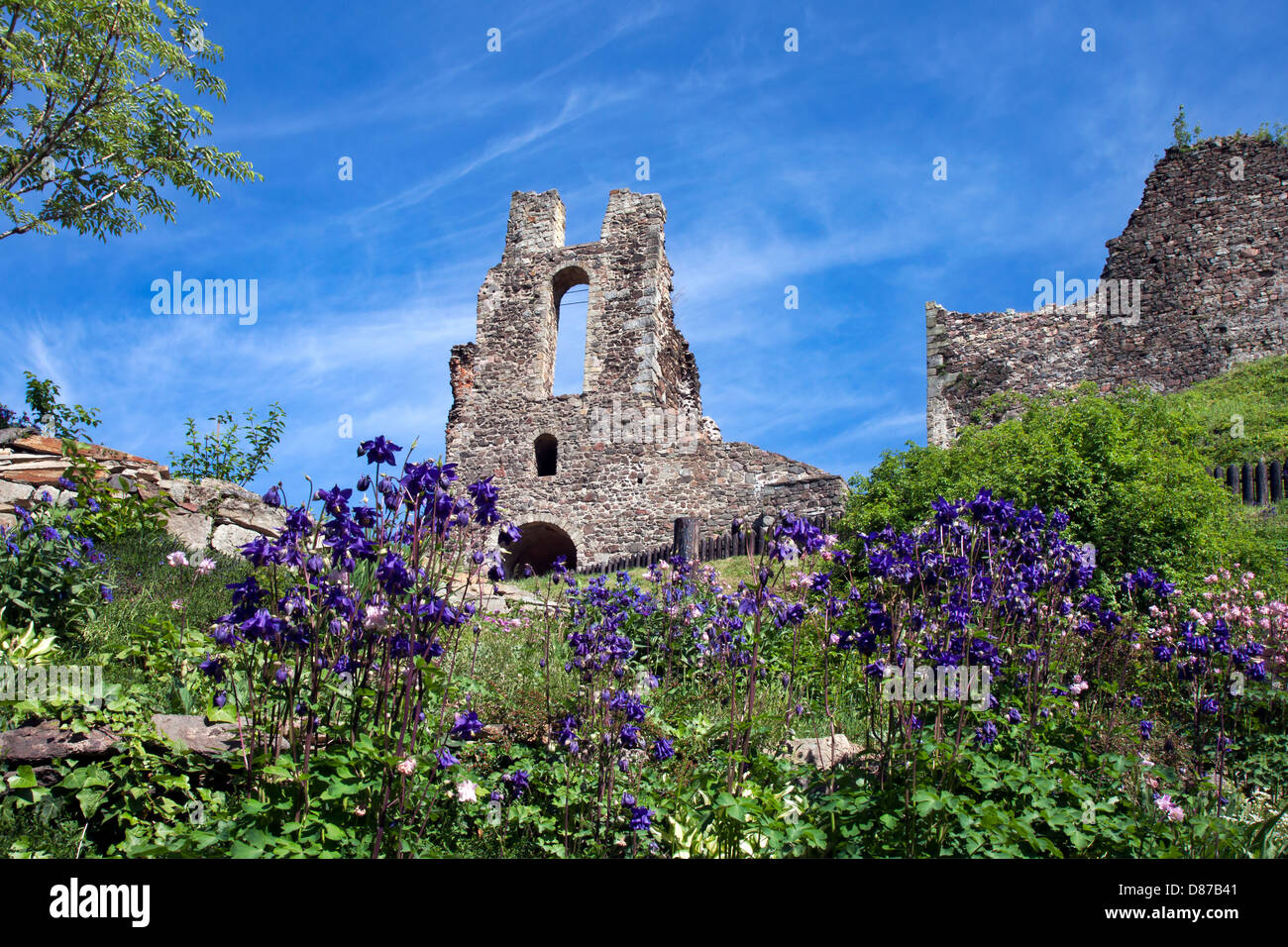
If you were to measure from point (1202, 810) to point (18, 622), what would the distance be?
6879 millimetres

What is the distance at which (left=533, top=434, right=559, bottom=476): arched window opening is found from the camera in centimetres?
1877

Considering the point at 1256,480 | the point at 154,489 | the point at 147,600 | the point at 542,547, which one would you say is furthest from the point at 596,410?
the point at 147,600

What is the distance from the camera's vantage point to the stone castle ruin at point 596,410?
666 inches

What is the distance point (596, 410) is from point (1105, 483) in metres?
11.4

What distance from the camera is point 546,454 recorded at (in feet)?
62.4

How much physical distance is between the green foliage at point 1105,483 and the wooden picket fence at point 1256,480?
1008 mm

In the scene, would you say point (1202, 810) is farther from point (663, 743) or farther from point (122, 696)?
point (122, 696)

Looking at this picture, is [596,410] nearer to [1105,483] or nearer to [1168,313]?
[1105,483]

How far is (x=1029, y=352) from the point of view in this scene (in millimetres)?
19016

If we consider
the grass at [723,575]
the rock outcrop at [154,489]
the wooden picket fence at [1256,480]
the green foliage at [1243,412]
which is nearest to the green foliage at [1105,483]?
the wooden picket fence at [1256,480]

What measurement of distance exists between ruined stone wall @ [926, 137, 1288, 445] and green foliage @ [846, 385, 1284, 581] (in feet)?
28.7

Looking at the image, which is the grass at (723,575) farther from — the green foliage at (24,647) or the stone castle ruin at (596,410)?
the green foliage at (24,647)

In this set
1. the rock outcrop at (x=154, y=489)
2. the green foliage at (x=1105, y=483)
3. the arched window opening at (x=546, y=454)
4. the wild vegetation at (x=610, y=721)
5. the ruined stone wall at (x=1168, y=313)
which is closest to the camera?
the wild vegetation at (x=610, y=721)

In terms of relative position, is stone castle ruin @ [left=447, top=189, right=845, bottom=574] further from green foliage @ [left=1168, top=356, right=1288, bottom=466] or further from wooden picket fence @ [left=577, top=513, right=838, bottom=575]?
green foliage @ [left=1168, top=356, right=1288, bottom=466]
